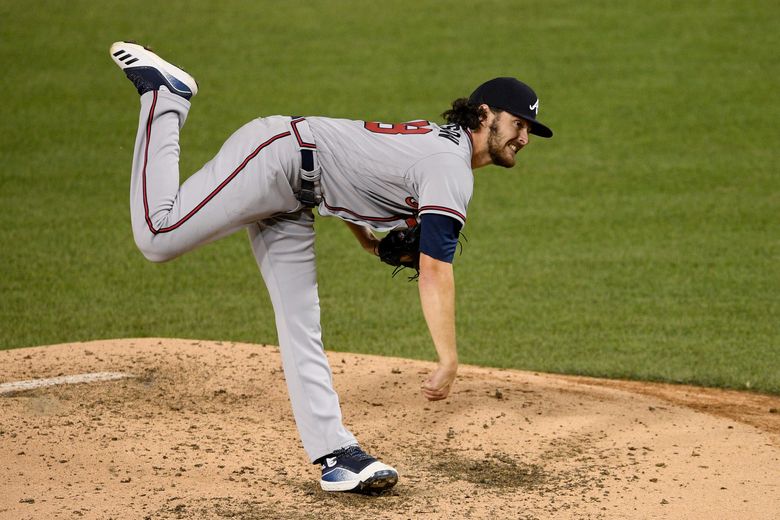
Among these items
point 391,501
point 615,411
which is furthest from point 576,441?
point 391,501

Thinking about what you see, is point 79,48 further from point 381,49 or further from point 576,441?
point 576,441

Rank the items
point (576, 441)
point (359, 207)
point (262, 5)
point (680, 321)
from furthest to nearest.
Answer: point (262, 5)
point (680, 321)
point (576, 441)
point (359, 207)

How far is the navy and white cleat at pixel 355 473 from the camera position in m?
4.41

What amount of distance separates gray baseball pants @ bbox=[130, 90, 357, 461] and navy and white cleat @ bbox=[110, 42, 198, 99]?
0.16 ft

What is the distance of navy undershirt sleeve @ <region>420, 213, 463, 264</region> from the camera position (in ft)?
13.3

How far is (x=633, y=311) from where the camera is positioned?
25.5 feet

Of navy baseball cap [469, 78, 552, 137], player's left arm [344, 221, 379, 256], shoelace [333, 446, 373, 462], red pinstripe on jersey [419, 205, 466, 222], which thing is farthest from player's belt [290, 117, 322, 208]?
shoelace [333, 446, 373, 462]

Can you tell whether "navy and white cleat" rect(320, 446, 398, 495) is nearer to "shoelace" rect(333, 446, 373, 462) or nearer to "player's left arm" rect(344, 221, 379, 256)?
"shoelace" rect(333, 446, 373, 462)

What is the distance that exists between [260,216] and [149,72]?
2.86ft

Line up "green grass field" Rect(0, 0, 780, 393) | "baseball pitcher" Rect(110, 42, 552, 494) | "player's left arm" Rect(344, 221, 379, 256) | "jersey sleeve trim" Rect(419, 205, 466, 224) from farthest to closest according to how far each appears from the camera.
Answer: "green grass field" Rect(0, 0, 780, 393) → "player's left arm" Rect(344, 221, 379, 256) → "baseball pitcher" Rect(110, 42, 552, 494) → "jersey sleeve trim" Rect(419, 205, 466, 224)

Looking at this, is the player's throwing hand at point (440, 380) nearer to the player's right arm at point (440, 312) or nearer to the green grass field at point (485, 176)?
the player's right arm at point (440, 312)

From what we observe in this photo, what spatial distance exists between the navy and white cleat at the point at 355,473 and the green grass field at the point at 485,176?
8.30 ft

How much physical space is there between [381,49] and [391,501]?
37.5ft

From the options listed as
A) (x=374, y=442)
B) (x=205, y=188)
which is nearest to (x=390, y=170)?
(x=205, y=188)
